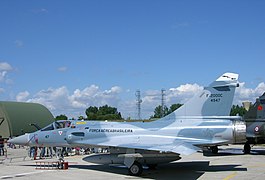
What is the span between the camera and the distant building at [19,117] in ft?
145

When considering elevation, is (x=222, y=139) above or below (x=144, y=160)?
above

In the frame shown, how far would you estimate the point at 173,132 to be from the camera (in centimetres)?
1353

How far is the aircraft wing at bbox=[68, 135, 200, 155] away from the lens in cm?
1219

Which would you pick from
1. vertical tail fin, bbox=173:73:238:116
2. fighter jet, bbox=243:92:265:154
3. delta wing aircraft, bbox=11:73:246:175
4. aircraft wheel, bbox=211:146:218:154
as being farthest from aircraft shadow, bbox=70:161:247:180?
aircraft wheel, bbox=211:146:218:154

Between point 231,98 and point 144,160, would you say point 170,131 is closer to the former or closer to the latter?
point 144,160

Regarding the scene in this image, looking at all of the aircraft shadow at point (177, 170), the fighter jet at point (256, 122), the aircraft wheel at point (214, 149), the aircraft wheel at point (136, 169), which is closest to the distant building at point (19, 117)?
the aircraft wheel at point (214, 149)

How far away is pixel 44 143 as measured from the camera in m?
15.2

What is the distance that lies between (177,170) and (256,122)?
8305 mm

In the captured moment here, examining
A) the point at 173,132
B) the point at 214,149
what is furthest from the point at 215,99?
the point at 214,149

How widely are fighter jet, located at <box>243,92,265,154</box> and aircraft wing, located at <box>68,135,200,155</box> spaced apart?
332 inches

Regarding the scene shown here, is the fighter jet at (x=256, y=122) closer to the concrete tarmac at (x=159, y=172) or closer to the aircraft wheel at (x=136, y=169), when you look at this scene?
the concrete tarmac at (x=159, y=172)

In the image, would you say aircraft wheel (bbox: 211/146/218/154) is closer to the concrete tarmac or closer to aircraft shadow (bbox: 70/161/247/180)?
aircraft shadow (bbox: 70/161/247/180)

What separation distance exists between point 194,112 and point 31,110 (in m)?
41.1

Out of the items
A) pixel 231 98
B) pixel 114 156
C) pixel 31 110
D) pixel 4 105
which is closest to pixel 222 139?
pixel 231 98
